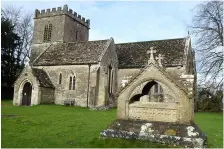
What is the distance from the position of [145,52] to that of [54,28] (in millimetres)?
15141

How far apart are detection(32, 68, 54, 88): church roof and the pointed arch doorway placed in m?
1.69

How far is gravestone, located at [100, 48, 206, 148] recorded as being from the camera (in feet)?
32.5

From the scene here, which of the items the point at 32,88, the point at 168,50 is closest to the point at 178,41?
the point at 168,50

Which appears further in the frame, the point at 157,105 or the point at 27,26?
the point at 27,26

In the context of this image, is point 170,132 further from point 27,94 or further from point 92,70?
point 27,94

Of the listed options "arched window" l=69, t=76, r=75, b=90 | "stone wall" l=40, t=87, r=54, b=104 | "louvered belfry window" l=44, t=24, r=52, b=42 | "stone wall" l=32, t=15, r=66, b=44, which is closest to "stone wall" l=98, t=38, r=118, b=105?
"arched window" l=69, t=76, r=75, b=90

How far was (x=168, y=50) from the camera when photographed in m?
33.2

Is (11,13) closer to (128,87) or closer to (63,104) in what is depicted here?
(63,104)

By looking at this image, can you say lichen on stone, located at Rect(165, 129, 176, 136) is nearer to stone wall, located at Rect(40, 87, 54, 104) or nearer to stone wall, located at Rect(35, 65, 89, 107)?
stone wall, located at Rect(35, 65, 89, 107)

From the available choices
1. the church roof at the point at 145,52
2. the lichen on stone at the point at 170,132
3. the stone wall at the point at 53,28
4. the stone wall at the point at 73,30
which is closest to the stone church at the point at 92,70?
the church roof at the point at 145,52

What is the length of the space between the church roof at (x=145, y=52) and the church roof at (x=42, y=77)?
8940 mm

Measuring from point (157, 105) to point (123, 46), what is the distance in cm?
2775

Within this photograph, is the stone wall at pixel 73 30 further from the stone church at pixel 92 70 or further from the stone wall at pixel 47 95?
Answer: the stone wall at pixel 47 95

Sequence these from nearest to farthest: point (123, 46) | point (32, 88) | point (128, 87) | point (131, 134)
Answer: point (131, 134) → point (128, 87) → point (32, 88) → point (123, 46)
